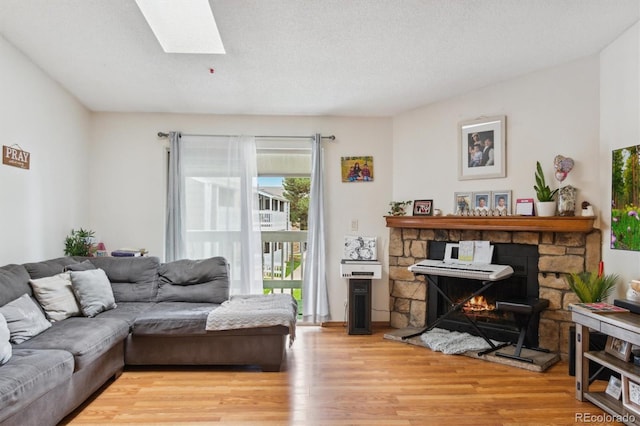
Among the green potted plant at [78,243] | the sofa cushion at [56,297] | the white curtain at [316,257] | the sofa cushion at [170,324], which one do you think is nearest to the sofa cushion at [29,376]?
the sofa cushion at [56,297]

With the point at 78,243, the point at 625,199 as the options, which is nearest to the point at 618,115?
the point at 625,199

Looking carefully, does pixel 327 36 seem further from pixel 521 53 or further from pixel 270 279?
pixel 270 279

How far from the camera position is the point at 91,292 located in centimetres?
319

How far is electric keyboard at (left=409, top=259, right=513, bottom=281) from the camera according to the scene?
337 centimetres

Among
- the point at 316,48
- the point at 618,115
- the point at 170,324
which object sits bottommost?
the point at 170,324

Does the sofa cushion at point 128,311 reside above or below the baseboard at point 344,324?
above

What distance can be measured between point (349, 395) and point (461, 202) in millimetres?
2191

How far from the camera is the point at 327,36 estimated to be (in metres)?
2.79

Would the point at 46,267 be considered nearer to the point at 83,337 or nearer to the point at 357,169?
the point at 83,337

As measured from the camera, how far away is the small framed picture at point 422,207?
4.20m

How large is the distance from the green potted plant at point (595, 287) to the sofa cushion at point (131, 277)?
11.8 feet

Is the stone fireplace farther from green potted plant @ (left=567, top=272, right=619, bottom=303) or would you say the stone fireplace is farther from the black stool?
green potted plant @ (left=567, top=272, right=619, bottom=303)

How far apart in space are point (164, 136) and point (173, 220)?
96 cm

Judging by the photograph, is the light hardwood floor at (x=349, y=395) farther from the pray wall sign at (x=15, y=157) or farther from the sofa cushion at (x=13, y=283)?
the pray wall sign at (x=15, y=157)
